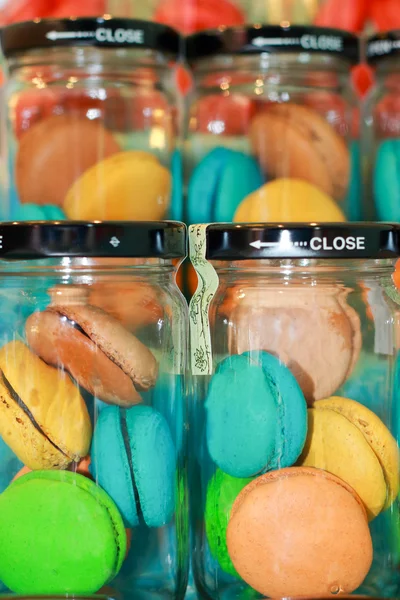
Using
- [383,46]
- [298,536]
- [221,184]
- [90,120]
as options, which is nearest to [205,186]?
[221,184]

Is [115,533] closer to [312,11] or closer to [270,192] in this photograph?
[270,192]

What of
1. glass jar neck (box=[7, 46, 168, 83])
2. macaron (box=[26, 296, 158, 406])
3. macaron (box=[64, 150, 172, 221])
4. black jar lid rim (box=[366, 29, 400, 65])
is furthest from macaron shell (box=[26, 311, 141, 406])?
black jar lid rim (box=[366, 29, 400, 65])

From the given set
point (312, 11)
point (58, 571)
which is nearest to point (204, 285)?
point (58, 571)

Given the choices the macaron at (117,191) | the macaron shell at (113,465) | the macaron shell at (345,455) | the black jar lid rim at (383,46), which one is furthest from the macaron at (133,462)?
the black jar lid rim at (383,46)

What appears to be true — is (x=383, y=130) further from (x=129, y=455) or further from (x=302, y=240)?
(x=129, y=455)

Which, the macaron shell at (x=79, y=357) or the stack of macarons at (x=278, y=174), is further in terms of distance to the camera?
the stack of macarons at (x=278, y=174)

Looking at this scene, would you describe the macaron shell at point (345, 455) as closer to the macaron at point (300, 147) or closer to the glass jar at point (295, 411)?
the glass jar at point (295, 411)

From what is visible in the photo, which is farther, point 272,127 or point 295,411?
point 272,127
